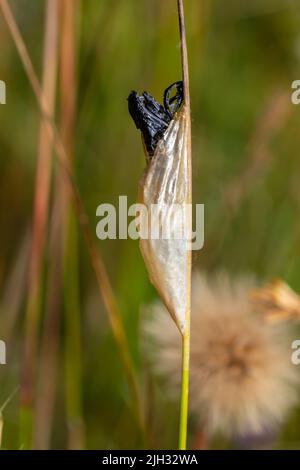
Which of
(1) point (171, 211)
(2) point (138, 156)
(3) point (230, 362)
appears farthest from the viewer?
(2) point (138, 156)

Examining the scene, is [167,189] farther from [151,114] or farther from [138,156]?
[138,156]

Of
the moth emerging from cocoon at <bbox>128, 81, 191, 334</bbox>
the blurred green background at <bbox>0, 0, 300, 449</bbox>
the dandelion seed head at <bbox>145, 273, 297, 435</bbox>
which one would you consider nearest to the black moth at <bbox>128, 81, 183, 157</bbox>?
the moth emerging from cocoon at <bbox>128, 81, 191, 334</bbox>

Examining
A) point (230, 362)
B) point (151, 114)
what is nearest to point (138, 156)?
point (230, 362)

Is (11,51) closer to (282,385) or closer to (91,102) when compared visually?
(91,102)

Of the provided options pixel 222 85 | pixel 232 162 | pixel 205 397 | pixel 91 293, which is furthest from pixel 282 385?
pixel 222 85

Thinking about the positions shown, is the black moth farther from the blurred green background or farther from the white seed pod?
the blurred green background

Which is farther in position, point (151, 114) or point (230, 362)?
point (230, 362)
